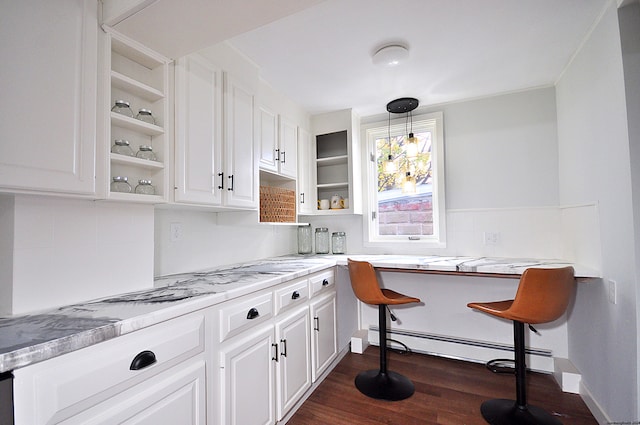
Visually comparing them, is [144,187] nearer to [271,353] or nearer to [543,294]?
[271,353]

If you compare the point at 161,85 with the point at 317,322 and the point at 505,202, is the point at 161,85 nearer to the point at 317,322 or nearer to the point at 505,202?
the point at 317,322

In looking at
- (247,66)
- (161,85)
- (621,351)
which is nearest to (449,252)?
(621,351)

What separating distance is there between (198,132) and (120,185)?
0.53 meters

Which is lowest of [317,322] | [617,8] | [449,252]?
[317,322]

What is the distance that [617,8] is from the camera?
58.5 inches

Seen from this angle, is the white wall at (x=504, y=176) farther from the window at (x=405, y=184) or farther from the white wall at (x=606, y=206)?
the white wall at (x=606, y=206)

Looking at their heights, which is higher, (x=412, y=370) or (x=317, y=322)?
(x=317, y=322)

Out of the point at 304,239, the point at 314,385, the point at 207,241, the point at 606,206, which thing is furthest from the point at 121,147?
the point at 606,206

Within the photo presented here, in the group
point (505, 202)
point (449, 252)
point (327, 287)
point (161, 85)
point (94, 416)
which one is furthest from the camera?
point (449, 252)

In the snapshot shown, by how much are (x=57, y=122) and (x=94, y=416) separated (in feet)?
3.31

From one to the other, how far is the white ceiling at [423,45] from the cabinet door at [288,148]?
293 millimetres

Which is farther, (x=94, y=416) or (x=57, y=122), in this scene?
(x=57, y=122)

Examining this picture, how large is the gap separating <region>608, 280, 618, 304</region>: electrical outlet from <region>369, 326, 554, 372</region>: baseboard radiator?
101 centimetres

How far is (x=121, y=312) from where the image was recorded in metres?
1.05
